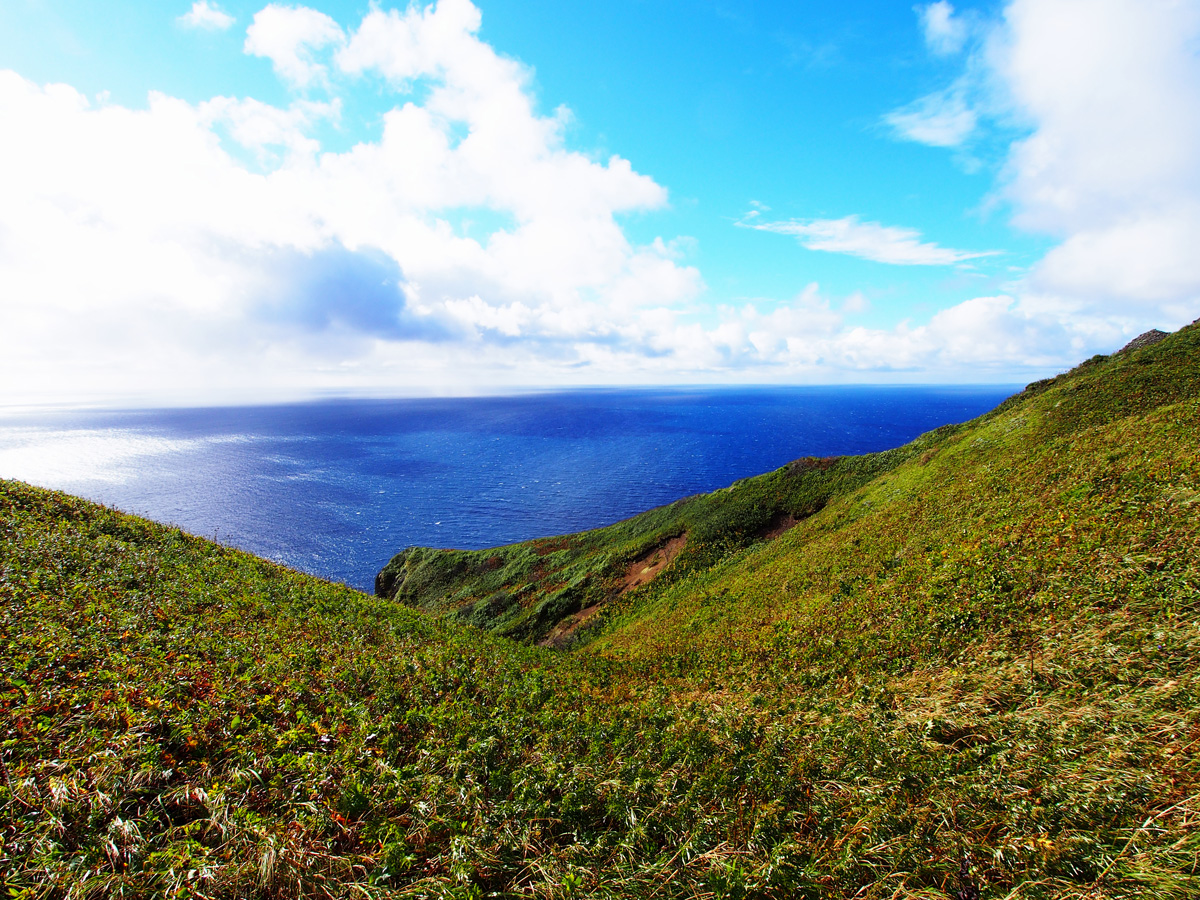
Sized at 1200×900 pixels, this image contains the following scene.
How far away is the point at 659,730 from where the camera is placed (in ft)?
30.4

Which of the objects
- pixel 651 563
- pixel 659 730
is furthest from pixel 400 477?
pixel 659 730

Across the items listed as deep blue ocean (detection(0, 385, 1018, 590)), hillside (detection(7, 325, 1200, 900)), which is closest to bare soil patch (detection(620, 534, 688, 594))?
hillside (detection(7, 325, 1200, 900))

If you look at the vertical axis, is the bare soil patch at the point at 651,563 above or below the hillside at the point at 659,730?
below

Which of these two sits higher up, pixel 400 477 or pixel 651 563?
pixel 651 563

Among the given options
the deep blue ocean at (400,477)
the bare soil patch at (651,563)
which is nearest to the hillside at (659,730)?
the bare soil patch at (651,563)

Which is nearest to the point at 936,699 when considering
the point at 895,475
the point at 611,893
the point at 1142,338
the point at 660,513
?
the point at 611,893

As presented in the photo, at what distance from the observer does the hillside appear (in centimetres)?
505

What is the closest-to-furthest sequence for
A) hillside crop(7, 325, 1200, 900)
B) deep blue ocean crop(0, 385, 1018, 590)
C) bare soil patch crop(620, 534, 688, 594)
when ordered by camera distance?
1. hillside crop(7, 325, 1200, 900)
2. bare soil patch crop(620, 534, 688, 594)
3. deep blue ocean crop(0, 385, 1018, 590)

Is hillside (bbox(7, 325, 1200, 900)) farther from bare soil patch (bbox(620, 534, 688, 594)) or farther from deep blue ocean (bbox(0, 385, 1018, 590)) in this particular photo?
deep blue ocean (bbox(0, 385, 1018, 590))

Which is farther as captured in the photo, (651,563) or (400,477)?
(400,477)

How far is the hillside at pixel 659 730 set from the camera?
5055mm

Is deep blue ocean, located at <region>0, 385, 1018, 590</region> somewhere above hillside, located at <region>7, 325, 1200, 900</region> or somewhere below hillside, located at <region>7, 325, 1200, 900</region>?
below

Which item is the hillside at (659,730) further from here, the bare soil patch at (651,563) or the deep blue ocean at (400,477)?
the deep blue ocean at (400,477)

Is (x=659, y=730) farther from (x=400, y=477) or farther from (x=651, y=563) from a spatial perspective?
(x=400, y=477)
